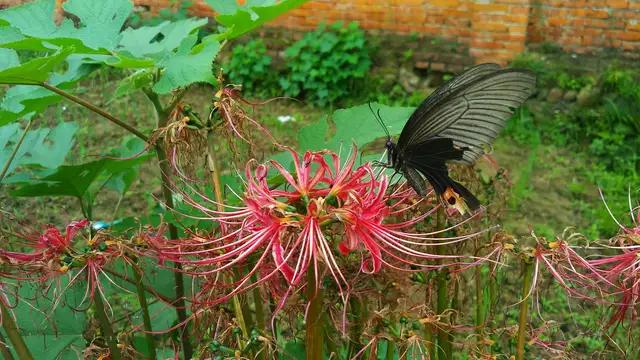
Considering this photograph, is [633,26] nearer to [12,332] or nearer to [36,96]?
[36,96]

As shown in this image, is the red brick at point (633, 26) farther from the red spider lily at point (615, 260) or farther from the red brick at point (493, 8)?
the red spider lily at point (615, 260)

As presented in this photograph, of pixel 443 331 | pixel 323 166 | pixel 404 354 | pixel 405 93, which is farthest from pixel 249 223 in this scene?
pixel 405 93

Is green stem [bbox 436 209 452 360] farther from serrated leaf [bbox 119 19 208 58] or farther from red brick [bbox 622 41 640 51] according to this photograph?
red brick [bbox 622 41 640 51]

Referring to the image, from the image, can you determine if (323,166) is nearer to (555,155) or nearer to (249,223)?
(249,223)

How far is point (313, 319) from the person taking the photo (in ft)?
3.15

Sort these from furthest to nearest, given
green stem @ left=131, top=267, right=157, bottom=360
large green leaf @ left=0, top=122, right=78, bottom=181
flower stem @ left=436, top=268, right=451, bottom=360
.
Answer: large green leaf @ left=0, top=122, right=78, bottom=181 < flower stem @ left=436, top=268, right=451, bottom=360 < green stem @ left=131, top=267, right=157, bottom=360

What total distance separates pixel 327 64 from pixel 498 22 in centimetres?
104

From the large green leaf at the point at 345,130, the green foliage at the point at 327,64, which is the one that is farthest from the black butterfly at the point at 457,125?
the green foliage at the point at 327,64

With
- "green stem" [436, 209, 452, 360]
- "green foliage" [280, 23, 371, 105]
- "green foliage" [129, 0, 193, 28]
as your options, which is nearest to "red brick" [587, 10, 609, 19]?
"green foliage" [280, 23, 371, 105]

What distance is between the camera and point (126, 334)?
1.17 m

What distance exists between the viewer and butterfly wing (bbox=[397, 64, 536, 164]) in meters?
1.11

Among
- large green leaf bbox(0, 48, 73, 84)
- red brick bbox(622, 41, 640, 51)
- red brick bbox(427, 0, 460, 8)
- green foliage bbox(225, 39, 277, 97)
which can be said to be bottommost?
green foliage bbox(225, 39, 277, 97)

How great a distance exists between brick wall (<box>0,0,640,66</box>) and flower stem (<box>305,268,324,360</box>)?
437 centimetres

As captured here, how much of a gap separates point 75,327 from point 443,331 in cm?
61
